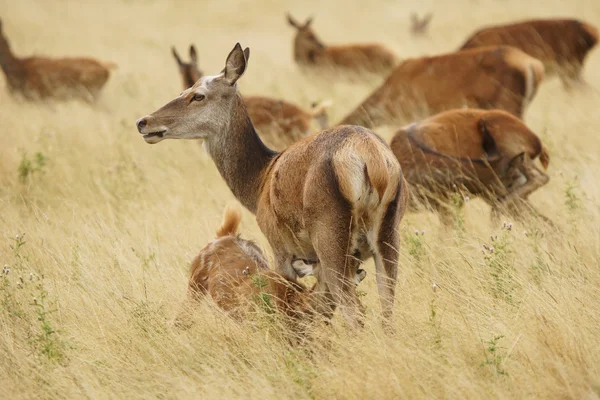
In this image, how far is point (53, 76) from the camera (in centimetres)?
1434

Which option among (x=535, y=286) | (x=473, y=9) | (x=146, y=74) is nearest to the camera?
(x=535, y=286)

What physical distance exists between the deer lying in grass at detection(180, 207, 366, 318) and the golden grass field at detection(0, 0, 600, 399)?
0.18 m

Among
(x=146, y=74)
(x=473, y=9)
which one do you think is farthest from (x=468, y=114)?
(x=473, y=9)

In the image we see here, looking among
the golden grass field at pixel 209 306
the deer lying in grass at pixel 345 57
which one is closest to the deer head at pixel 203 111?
the golden grass field at pixel 209 306

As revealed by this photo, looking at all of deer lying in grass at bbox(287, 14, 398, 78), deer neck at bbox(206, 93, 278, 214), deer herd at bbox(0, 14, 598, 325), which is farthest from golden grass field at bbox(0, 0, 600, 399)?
deer lying in grass at bbox(287, 14, 398, 78)

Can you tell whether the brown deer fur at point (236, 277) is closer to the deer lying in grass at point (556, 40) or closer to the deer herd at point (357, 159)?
the deer herd at point (357, 159)

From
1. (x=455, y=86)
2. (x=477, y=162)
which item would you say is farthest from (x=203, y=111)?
(x=455, y=86)

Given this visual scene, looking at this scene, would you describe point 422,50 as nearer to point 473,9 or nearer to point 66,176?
point 473,9

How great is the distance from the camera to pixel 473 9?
2489cm

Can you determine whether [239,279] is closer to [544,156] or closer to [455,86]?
[544,156]

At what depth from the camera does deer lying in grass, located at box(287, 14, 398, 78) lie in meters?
17.3

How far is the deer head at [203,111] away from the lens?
5781 millimetres

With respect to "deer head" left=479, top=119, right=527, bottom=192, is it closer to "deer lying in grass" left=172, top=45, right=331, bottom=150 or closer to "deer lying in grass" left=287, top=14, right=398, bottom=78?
"deer lying in grass" left=172, top=45, right=331, bottom=150

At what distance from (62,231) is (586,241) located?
3.81 m
